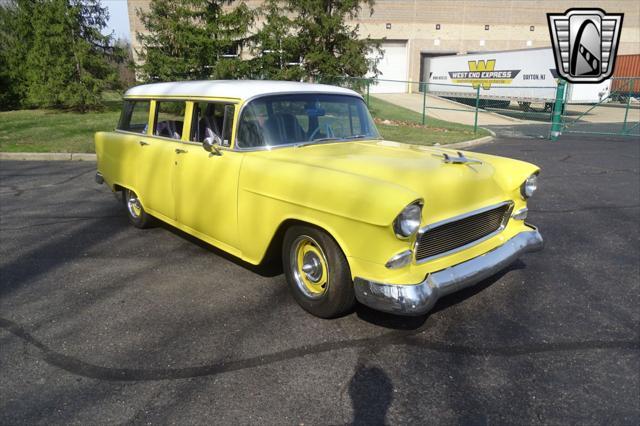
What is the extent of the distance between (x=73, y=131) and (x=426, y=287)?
13.1 m

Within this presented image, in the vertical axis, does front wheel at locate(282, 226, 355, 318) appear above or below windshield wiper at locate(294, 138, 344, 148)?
below

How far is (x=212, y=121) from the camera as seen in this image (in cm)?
404

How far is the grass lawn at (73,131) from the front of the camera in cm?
1095

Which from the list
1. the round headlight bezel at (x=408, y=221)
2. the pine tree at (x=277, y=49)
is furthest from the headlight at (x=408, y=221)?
the pine tree at (x=277, y=49)

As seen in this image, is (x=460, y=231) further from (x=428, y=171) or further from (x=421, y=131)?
(x=421, y=131)

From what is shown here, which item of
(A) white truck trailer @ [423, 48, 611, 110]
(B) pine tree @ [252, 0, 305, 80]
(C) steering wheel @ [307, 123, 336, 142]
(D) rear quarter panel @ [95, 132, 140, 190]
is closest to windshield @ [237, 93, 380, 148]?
(C) steering wheel @ [307, 123, 336, 142]

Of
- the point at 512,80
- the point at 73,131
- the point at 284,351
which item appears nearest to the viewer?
the point at 284,351

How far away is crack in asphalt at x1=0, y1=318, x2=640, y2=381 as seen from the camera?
267 centimetres

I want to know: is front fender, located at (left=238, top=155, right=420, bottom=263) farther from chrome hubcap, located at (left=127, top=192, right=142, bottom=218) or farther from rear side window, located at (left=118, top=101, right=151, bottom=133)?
chrome hubcap, located at (left=127, top=192, right=142, bottom=218)

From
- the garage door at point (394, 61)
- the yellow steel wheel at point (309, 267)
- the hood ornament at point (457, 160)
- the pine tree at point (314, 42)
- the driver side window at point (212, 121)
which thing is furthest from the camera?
the garage door at point (394, 61)

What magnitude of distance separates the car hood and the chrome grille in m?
0.08

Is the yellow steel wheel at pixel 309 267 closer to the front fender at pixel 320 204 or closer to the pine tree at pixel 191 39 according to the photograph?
the front fender at pixel 320 204

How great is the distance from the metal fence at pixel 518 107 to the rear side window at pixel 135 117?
502 inches

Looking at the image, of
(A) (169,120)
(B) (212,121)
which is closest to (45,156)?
(A) (169,120)
